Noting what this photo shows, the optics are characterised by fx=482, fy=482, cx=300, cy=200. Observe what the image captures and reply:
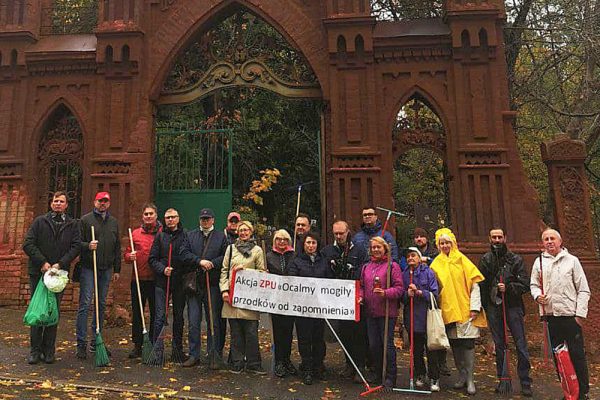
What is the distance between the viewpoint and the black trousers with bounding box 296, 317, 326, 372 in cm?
539

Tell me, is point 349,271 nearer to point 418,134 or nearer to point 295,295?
point 295,295

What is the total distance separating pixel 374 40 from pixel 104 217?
623 centimetres

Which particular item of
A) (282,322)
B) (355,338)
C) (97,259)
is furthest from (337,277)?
(97,259)

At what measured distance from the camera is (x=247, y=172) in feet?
57.5

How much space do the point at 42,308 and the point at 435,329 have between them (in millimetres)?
4399

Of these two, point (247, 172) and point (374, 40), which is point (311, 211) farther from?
point (374, 40)

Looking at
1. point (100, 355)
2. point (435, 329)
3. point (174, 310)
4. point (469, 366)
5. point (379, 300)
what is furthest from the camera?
point (174, 310)

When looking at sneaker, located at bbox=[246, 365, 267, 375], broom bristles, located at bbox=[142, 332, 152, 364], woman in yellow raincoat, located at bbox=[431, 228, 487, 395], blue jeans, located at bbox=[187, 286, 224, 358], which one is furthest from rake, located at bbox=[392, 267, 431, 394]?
broom bristles, located at bbox=[142, 332, 152, 364]

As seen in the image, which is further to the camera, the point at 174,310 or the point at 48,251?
the point at 174,310

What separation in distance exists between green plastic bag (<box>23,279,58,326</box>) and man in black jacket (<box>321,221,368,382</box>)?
128 inches

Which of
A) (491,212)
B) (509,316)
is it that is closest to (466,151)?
(491,212)

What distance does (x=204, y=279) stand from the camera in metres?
5.90

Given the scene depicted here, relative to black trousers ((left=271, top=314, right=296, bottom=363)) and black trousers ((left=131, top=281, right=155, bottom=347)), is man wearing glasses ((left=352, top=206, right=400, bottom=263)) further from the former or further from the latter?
black trousers ((left=131, top=281, right=155, bottom=347))

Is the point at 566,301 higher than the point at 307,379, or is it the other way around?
the point at 566,301
